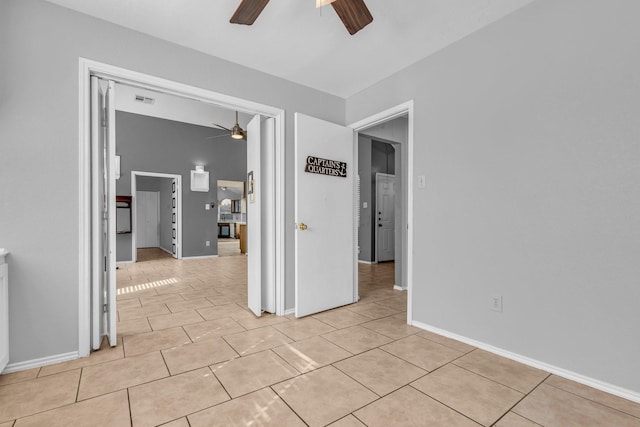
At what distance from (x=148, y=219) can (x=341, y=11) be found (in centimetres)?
1050

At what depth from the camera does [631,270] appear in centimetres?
A: 169

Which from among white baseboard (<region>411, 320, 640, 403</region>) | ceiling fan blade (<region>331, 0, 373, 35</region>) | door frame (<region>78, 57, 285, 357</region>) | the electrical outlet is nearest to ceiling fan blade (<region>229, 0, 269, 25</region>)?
ceiling fan blade (<region>331, 0, 373, 35</region>)

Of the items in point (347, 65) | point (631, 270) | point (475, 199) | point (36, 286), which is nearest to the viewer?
point (631, 270)

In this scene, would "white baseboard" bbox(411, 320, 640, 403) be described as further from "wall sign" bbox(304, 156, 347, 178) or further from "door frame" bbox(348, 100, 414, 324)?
"wall sign" bbox(304, 156, 347, 178)

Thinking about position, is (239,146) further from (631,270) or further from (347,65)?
(631,270)

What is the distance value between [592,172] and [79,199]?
11.3ft

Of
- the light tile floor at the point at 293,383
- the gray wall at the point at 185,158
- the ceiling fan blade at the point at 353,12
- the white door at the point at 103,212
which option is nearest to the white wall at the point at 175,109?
the gray wall at the point at 185,158

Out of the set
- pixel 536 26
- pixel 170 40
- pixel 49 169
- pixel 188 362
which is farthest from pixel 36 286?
pixel 536 26

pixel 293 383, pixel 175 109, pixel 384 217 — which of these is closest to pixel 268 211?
pixel 293 383

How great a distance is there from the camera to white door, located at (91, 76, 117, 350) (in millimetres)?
2248

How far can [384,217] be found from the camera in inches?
258

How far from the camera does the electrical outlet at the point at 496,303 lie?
87.9 inches

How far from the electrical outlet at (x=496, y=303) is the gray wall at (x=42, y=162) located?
3.07 metres

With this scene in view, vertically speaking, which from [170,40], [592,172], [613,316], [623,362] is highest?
[170,40]
